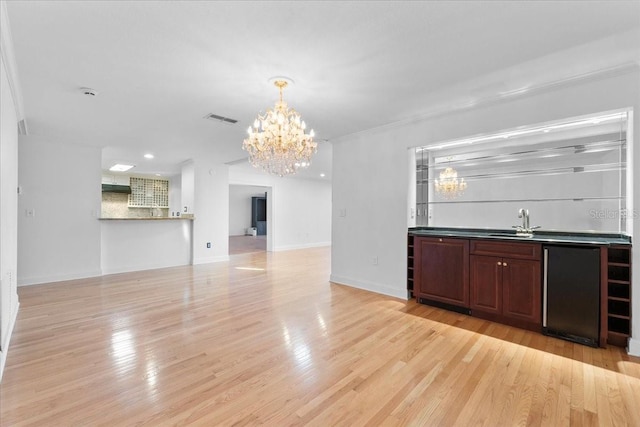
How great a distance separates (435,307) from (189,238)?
5306 millimetres

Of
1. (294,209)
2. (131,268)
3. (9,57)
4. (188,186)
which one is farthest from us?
(294,209)

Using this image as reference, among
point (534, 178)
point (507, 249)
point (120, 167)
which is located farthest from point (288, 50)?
point (120, 167)

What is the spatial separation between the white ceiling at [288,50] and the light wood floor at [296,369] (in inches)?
92.8

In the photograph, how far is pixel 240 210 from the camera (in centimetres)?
1433

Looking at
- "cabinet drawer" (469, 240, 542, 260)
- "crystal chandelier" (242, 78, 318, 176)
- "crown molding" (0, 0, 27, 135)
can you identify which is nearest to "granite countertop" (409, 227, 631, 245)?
"cabinet drawer" (469, 240, 542, 260)

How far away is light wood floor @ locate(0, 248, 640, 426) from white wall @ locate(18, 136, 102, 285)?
4.38ft

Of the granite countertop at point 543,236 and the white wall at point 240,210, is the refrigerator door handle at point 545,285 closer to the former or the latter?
the granite countertop at point 543,236

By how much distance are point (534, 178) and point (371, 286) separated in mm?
2442

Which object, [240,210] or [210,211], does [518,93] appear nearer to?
[210,211]

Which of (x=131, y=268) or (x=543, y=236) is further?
(x=131, y=268)

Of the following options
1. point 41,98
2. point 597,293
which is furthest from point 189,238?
point 597,293

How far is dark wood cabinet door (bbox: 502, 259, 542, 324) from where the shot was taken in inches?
110

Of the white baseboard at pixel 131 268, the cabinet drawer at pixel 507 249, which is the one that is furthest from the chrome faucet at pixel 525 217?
the white baseboard at pixel 131 268

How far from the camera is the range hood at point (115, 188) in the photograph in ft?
27.3
